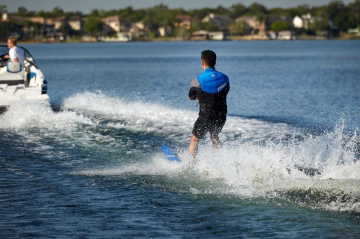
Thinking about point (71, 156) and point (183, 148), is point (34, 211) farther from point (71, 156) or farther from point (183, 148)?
point (183, 148)

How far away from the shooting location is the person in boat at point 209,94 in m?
10.7

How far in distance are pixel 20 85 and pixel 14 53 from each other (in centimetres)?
106

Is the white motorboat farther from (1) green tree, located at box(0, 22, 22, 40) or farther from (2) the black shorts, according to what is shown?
(1) green tree, located at box(0, 22, 22, 40)

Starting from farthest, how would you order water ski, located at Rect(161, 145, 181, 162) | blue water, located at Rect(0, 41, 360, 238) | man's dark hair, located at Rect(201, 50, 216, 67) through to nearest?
water ski, located at Rect(161, 145, 181, 162)
man's dark hair, located at Rect(201, 50, 216, 67)
blue water, located at Rect(0, 41, 360, 238)

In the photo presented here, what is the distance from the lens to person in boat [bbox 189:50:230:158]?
1070 centimetres

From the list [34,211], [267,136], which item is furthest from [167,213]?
[267,136]

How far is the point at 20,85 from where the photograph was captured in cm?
1859

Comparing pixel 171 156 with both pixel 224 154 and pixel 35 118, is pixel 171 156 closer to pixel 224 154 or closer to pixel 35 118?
pixel 224 154

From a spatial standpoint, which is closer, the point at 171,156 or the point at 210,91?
the point at 210,91

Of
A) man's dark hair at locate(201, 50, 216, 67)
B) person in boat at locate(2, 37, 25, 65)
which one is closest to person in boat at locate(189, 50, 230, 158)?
man's dark hair at locate(201, 50, 216, 67)

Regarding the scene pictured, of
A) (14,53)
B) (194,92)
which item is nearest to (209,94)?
(194,92)

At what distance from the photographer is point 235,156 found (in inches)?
439

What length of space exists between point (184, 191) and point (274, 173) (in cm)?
131

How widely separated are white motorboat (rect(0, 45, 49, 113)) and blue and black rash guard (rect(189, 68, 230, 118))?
8.25 m
